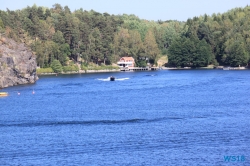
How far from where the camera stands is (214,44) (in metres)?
143

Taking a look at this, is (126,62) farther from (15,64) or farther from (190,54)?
(15,64)

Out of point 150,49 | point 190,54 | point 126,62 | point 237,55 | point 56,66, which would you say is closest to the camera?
point 56,66

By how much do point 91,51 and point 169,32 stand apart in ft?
131

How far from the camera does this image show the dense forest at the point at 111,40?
399ft

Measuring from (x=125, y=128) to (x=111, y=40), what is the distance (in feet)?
320

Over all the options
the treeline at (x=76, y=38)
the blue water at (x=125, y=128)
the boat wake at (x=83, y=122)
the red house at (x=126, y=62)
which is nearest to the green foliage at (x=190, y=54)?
the treeline at (x=76, y=38)

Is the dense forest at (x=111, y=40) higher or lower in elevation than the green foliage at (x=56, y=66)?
higher

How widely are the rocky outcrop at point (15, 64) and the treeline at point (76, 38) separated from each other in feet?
53.6

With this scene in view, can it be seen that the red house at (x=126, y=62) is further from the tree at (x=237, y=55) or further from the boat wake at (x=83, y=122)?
the boat wake at (x=83, y=122)

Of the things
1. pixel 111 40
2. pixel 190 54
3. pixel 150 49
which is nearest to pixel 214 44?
pixel 190 54

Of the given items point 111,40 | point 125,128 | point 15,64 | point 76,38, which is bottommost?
point 125,128

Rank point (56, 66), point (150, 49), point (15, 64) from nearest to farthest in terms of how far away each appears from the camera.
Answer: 1. point (15, 64)
2. point (56, 66)
3. point (150, 49)

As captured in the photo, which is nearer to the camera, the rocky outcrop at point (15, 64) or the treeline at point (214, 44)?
the rocky outcrop at point (15, 64)

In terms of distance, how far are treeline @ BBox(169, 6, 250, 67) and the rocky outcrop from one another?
174 feet
